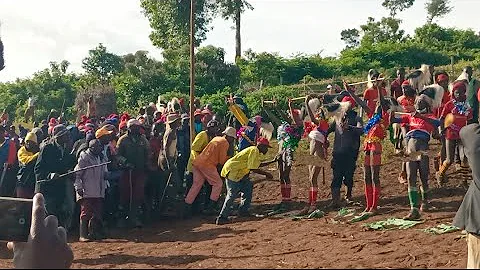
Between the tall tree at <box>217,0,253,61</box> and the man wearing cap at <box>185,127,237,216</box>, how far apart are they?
93.2ft

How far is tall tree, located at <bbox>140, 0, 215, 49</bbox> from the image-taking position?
127 feet

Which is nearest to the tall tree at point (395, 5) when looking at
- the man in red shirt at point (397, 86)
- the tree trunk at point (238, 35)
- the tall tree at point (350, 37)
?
the tall tree at point (350, 37)

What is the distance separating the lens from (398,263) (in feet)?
26.1

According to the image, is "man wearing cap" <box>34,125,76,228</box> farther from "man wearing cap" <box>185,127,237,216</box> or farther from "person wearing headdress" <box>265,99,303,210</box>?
"person wearing headdress" <box>265,99,303,210</box>

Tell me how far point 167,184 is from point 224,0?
1118 inches

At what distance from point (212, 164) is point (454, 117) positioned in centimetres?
430

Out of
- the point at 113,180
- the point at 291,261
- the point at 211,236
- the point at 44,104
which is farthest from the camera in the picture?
the point at 44,104

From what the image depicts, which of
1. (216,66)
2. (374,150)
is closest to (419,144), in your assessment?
(374,150)

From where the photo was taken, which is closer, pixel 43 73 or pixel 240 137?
pixel 240 137

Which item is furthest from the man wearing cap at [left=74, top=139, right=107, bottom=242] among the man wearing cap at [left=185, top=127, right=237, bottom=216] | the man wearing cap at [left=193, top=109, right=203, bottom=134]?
the man wearing cap at [left=193, top=109, right=203, bottom=134]

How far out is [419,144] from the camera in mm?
10453

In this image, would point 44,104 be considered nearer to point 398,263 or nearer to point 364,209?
point 364,209

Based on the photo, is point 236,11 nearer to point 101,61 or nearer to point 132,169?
point 101,61

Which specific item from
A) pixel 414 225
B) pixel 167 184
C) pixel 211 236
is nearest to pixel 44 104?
pixel 167 184
